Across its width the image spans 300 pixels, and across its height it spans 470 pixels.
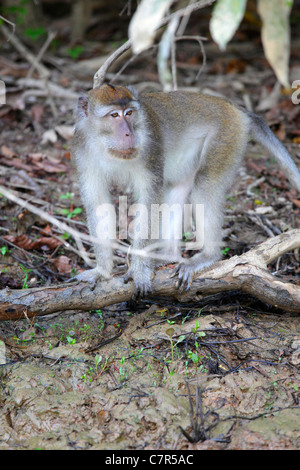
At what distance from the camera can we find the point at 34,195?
6.25 meters

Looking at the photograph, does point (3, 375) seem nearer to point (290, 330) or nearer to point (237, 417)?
point (237, 417)

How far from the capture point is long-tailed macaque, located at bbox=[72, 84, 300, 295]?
4.40m

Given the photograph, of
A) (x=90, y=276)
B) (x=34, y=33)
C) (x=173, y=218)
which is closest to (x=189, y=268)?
(x=90, y=276)

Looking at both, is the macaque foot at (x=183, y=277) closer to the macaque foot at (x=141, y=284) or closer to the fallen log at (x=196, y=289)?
the fallen log at (x=196, y=289)

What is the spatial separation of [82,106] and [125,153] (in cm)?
68

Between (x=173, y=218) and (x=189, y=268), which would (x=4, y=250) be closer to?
(x=173, y=218)

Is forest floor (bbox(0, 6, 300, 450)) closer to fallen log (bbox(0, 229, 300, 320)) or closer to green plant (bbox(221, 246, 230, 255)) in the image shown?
green plant (bbox(221, 246, 230, 255))

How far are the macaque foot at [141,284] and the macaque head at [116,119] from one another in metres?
0.98

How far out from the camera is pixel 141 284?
430 cm

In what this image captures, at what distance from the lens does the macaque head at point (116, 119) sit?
14.2ft

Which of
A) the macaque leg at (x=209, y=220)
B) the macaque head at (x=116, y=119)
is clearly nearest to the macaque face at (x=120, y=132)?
the macaque head at (x=116, y=119)

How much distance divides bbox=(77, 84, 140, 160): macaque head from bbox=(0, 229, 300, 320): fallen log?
1.08m

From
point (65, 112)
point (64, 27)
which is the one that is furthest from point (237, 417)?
point (64, 27)

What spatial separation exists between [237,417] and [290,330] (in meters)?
1.04
